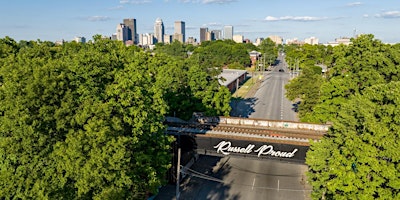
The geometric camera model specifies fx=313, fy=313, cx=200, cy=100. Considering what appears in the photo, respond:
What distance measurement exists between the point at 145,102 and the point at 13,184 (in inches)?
342

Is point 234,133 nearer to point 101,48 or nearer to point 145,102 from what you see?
point 145,102

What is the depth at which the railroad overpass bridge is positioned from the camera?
83.3ft

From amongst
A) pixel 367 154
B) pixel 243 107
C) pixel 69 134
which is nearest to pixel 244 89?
Answer: pixel 243 107

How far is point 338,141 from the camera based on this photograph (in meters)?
19.0

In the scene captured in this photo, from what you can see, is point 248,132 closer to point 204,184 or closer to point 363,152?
point 204,184

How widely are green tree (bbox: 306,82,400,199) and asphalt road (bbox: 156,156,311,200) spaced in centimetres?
752

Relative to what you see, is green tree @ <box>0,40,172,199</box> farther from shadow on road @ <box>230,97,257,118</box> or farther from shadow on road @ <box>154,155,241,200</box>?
shadow on road @ <box>230,97,257,118</box>

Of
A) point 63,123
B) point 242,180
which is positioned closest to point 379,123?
point 242,180

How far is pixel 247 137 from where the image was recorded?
26422mm

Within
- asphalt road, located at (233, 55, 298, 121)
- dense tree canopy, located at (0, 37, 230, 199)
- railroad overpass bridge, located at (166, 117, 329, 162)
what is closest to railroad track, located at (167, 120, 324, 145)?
railroad overpass bridge, located at (166, 117, 329, 162)

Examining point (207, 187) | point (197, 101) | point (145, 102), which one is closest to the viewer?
point (145, 102)

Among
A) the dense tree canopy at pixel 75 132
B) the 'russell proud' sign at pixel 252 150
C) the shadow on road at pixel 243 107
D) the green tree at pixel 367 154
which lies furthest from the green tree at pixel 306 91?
the dense tree canopy at pixel 75 132

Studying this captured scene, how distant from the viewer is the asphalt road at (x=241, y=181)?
27062 mm

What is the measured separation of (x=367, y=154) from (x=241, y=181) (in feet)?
48.3
